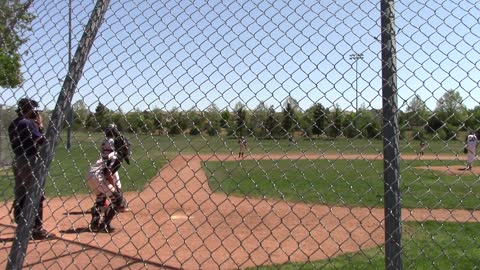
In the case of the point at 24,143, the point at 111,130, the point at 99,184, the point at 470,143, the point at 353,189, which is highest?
the point at 111,130

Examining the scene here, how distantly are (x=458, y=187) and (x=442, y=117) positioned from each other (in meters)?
11.3

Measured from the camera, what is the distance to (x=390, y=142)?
2.69 metres

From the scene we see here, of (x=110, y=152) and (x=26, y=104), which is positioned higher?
(x=26, y=104)

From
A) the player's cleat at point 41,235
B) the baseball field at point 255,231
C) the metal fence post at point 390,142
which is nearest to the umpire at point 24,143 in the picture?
the baseball field at point 255,231

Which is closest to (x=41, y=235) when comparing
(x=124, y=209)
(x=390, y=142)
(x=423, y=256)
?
(x=124, y=209)

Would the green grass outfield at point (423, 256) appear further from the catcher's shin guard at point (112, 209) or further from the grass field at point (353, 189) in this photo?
the catcher's shin guard at point (112, 209)

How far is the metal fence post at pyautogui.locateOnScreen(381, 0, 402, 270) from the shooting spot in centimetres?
270

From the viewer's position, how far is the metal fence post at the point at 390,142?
2.70 meters

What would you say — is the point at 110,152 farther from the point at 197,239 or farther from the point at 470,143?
the point at 470,143

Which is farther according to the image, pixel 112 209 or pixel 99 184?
pixel 99 184

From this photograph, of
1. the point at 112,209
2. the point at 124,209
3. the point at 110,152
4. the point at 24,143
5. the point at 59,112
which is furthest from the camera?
the point at 124,209

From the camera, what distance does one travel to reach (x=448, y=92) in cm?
288

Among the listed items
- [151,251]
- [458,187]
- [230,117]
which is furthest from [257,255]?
[458,187]

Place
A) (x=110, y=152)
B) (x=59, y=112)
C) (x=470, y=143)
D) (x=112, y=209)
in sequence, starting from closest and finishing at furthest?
(x=59, y=112) < (x=110, y=152) < (x=112, y=209) < (x=470, y=143)
